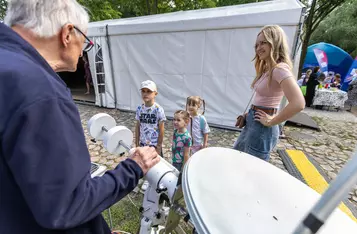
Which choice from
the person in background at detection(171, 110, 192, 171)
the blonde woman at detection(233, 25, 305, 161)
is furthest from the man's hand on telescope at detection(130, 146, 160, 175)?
the person in background at detection(171, 110, 192, 171)

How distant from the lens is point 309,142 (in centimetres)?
479

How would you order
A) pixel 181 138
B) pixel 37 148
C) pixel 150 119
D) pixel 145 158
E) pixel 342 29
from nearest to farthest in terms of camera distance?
pixel 37 148 → pixel 145 158 → pixel 181 138 → pixel 150 119 → pixel 342 29

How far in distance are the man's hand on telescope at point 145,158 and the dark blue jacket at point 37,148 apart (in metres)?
0.24

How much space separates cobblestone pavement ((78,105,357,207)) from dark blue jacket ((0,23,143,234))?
9.20ft

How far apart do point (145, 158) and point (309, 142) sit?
5.07 meters

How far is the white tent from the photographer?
14.8ft

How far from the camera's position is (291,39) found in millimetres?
4090

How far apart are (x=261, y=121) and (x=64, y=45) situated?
5.10ft

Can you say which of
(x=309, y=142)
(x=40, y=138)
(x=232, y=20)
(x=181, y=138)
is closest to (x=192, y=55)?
(x=232, y=20)

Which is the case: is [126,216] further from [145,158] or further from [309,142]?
[309,142]

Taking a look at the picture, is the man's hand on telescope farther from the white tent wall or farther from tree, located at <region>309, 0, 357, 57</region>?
tree, located at <region>309, 0, 357, 57</region>

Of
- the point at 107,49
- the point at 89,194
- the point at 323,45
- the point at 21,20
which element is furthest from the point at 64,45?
the point at 323,45

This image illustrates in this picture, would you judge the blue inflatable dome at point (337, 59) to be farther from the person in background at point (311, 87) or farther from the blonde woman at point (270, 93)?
the blonde woman at point (270, 93)

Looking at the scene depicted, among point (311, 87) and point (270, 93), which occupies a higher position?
point (270, 93)
